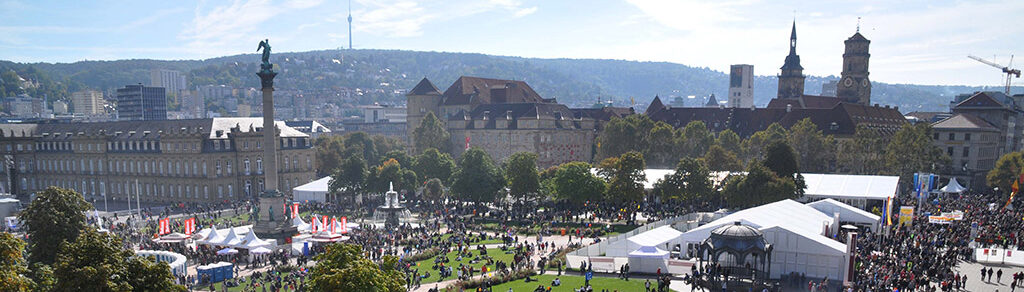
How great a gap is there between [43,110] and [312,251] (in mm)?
168606

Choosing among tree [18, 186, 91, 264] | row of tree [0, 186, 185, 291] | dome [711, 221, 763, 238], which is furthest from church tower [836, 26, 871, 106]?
row of tree [0, 186, 185, 291]

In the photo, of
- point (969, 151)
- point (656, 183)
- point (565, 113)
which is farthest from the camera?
point (565, 113)

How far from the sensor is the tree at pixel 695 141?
83625mm

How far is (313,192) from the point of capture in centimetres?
7044

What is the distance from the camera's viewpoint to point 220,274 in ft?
120

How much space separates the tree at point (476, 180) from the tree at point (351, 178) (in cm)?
938

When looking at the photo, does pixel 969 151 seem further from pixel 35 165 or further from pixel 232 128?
pixel 35 165

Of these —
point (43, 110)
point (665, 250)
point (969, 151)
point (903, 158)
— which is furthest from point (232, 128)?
point (43, 110)

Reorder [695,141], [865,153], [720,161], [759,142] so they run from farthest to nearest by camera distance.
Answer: [695,141]
[759,142]
[865,153]
[720,161]

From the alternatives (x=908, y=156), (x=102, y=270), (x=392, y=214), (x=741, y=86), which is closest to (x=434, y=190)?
(x=392, y=214)

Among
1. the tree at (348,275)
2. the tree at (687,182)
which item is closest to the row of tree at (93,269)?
the tree at (348,275)

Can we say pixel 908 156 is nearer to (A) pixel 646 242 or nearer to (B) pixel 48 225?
(A) pixel 646 242

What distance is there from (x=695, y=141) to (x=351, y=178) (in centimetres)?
3954

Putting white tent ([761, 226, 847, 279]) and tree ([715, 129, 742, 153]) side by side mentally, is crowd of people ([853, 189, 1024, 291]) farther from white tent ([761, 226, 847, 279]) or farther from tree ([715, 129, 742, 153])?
tree ([715, 129, 742, 153])
